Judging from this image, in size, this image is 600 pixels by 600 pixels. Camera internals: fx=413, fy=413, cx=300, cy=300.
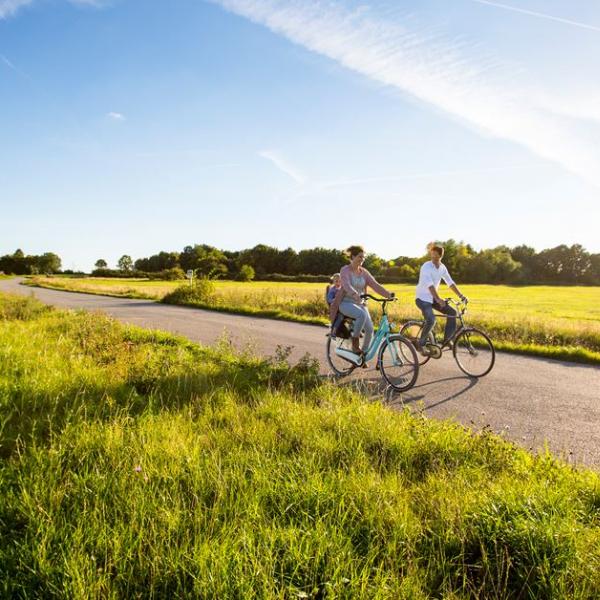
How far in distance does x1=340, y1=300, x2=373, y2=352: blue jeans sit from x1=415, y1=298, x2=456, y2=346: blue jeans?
1475 mm

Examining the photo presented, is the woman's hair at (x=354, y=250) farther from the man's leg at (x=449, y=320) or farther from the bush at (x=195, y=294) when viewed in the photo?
the bush at (x=195, y=294)

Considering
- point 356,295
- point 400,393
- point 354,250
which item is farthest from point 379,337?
point 354,250

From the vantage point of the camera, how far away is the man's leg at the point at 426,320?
8.22 m

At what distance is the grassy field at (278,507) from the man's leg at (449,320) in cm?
413

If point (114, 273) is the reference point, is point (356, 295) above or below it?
below

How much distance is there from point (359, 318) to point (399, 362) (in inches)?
40.4

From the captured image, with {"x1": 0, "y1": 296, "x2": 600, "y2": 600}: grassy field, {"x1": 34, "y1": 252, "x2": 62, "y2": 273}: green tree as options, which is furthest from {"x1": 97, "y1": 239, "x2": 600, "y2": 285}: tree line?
{"x1": 0, "y1": 296, "x2": 600, "y2": 600}: grassy field

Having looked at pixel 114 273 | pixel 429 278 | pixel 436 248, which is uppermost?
pixel 114 273

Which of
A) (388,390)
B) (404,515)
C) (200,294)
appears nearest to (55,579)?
(404,515)

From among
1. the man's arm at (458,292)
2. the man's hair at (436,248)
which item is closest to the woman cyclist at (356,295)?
the man's hair at (436,248)

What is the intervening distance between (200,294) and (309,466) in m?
23.7

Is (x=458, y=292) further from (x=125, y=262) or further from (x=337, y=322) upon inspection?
(x=125, y=262)

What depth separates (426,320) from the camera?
8.28 metres

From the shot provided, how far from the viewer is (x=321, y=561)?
2.23 metres
